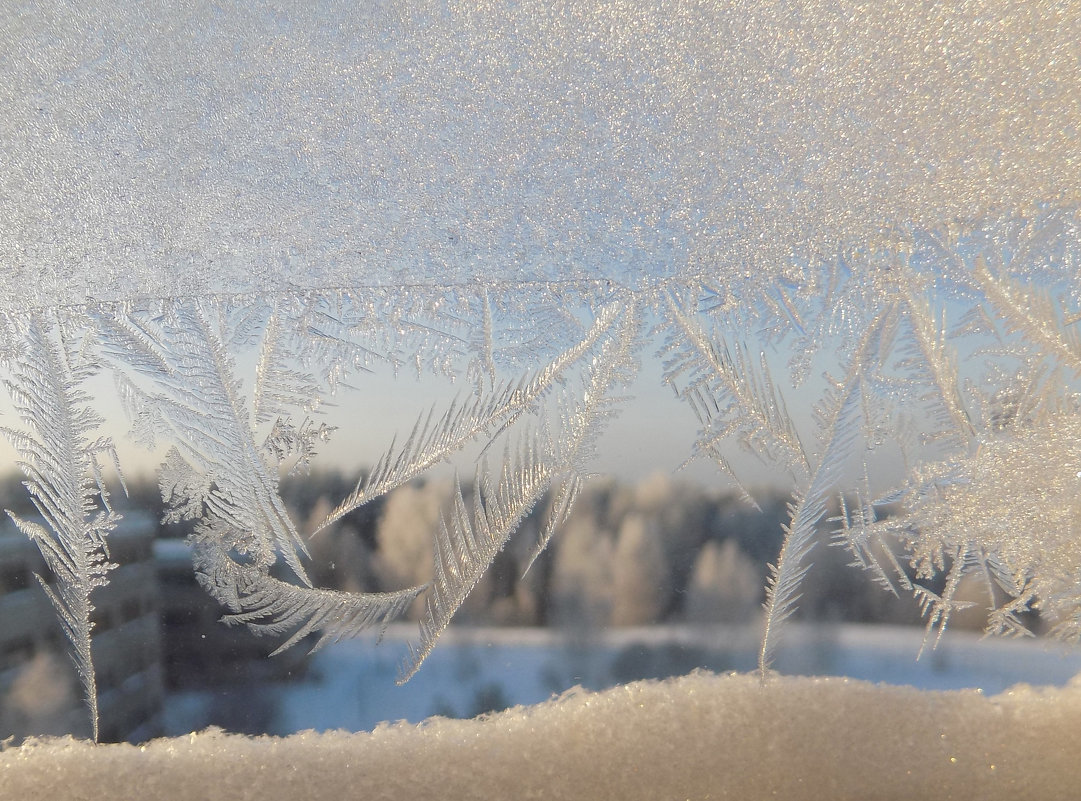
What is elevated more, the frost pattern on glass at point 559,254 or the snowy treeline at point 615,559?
the frost pattern on glass at point 559,254

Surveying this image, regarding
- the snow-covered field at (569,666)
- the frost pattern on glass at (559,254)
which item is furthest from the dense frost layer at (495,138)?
the snow-covered field at (569,666)

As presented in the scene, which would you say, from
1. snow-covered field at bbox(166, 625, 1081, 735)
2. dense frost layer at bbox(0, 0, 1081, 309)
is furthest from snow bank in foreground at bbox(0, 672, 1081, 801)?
dense frost layer at bbox(0, 0, 1081, 309)

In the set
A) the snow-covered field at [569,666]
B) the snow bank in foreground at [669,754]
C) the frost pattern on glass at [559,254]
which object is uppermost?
the frost pattern on glass at [559,254]

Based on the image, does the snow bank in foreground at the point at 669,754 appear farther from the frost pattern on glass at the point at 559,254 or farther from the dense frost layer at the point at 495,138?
the dense frost layer at the point at 495,138

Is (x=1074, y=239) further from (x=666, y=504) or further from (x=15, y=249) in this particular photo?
(x=15, y=249)

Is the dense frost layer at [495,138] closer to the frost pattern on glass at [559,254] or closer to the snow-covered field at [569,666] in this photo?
the frost pattern on glass at [559,254]

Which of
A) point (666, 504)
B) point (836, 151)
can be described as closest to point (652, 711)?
point (666, 504)
